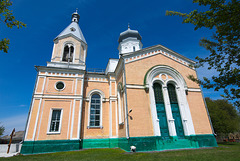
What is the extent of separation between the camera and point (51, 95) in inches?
542

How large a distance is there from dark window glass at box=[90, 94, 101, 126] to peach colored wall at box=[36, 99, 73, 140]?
2.36m

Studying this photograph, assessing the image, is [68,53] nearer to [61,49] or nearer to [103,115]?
[61,49]

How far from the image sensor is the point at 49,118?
42.1ft

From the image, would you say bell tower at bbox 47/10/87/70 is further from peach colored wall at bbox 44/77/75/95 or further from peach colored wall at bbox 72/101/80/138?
peach colored wall at bbox 72/101/80/138

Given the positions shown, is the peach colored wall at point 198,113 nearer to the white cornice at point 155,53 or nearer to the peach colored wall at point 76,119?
the white cornice at point 155,53

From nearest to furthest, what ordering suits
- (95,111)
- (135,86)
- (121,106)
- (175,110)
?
(135,86), (175,110), (121,106), (95,111)

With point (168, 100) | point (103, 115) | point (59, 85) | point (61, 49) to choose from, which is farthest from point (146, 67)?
point (61, 49)

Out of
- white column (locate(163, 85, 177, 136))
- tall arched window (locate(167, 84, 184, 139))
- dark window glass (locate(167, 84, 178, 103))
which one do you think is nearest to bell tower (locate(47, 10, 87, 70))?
white column (locate(163, 85, 177, 136))

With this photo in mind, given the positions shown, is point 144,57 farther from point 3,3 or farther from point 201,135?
point 3,3

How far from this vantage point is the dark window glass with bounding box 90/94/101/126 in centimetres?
1455

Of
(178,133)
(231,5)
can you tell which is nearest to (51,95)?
(178,133)

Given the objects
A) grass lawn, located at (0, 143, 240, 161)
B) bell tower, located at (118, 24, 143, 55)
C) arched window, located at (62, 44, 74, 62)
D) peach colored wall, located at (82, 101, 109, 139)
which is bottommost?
grass lawn, located at (0, 143, 240, 161)

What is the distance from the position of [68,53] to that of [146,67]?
10.2 metres

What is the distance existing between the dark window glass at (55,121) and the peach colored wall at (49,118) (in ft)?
1.21
